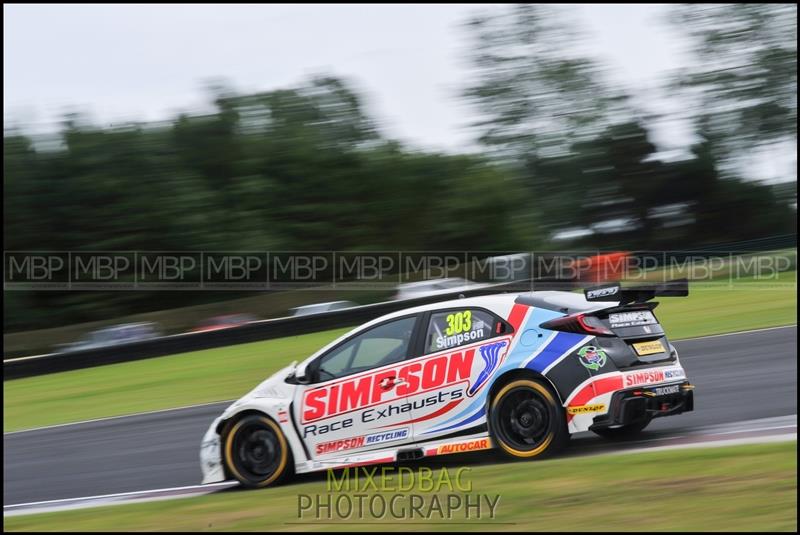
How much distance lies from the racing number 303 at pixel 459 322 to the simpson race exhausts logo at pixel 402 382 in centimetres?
19

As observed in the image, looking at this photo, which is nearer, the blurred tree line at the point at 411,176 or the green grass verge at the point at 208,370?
the green grass verge at the point at 208,370

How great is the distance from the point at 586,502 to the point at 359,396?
2.46 metres

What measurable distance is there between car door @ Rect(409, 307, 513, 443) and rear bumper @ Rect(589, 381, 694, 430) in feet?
3.00

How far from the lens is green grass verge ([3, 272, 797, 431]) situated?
15516 mm

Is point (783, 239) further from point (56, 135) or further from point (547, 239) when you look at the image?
point (56, 135)

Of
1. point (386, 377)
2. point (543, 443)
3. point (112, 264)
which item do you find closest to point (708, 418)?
point (543, 443)

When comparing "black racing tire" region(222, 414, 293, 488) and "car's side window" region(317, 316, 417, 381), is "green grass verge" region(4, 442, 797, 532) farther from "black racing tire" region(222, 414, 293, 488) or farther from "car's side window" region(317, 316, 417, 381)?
"car's side window" region(317, 316, 417, 381)

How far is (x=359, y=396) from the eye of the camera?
26.6 ft

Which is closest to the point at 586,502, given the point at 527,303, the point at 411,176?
the point at 527,303

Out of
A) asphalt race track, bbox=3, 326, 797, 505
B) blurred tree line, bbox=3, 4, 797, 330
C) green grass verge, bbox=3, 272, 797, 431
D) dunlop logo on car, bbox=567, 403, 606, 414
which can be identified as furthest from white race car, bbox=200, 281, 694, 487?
blurred tree line, bbox=3, 4, 797, 330

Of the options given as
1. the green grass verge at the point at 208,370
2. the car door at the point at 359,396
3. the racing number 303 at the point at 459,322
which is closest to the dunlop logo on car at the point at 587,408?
the racing number 303 at the point at 459,322

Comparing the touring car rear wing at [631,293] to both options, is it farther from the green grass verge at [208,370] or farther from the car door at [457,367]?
the green grass verge at [208,370]

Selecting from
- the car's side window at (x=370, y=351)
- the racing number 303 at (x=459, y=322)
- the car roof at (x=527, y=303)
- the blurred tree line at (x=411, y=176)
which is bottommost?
the car's side window at (x=370, y=351)

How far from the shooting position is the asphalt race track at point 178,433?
9.18 m
